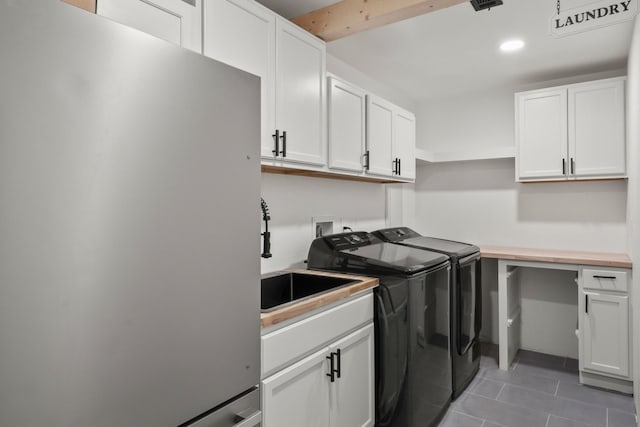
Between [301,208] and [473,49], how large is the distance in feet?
5.75

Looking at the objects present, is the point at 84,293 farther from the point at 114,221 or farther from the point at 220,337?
the point at 220,337

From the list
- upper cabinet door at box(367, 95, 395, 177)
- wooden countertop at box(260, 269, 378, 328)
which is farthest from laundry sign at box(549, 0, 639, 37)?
upper cabinet door at box(367, 95, 395, 177)

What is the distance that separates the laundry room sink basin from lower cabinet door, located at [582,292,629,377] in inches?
79.7

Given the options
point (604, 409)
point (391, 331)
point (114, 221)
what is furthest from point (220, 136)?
point (604, 409)

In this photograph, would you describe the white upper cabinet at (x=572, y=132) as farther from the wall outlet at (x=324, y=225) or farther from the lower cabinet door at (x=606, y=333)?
the wall outlet at (x=324, y=225)

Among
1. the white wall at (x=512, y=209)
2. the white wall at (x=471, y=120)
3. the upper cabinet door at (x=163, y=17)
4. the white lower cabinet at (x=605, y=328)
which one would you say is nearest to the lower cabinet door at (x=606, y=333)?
the white lower cabinet at (x=605, y=328)

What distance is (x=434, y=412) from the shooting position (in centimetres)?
230

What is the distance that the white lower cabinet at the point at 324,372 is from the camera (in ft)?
4.65

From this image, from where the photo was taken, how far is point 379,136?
9.39 feet

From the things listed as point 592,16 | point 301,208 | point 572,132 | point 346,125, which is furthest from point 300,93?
point 572,132

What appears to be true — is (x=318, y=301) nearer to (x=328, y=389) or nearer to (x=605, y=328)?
(x=328, y=389)

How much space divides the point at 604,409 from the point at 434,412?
1.23 meters

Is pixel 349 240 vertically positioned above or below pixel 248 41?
below

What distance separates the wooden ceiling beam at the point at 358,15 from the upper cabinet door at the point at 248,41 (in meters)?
0.44
